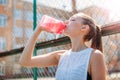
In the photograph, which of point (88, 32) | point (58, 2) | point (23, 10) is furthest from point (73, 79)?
point (23, 10)

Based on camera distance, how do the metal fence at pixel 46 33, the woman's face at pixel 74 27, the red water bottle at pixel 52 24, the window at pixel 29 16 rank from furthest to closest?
the window at pixel 29 16, the metal fence at pixel 46 33, the red water bottle at pixel 52 24, the woman's face at pixel 74 27

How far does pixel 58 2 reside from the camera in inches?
130

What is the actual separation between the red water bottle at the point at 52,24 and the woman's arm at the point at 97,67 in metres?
0.36

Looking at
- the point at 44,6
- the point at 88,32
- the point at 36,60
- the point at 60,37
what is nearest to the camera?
the point at 88,32

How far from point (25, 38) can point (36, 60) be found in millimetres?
1375

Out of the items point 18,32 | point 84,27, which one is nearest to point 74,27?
point 84,27

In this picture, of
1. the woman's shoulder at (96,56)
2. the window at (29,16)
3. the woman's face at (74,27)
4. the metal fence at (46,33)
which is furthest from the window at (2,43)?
the woman's shoulder at (96,56)

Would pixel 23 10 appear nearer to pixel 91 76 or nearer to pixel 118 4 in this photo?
pixel 118 4

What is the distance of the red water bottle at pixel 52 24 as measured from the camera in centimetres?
236

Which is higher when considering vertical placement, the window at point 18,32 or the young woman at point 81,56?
the young woman at point 81,56

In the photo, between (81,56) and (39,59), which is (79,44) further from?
(39,59)

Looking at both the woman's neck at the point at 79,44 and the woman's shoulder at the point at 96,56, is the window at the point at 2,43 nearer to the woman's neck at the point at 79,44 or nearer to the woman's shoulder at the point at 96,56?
the woman's neck at the point at 79,44

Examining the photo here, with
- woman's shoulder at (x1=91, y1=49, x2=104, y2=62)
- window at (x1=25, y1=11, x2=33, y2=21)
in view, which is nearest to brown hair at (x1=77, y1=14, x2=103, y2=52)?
woman's shoulder at (x1=91, y1=49, x2=104, y2=62)

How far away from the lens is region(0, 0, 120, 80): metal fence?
8.52 ft
